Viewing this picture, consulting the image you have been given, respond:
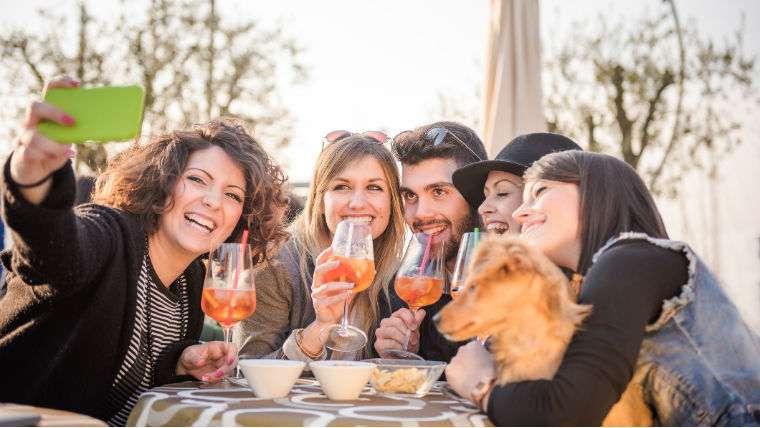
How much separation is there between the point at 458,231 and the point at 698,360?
2325mm

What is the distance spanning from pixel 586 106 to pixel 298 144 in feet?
30.4

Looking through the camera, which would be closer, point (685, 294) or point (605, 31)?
point (685, 294)

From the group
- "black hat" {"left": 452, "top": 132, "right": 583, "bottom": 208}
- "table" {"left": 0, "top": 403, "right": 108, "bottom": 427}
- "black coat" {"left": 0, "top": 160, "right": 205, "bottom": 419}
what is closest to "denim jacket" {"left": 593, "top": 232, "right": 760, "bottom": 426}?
"black hat" {"left": 452, "top": 132, "right": 583, "bottom": 208}

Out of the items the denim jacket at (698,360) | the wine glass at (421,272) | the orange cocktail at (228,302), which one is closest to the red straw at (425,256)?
the wine glass at (421,272)

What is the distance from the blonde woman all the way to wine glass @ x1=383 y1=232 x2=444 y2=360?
29.1 inches

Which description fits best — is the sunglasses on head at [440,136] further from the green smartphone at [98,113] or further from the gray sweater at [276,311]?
the green smartphone at [98,113]

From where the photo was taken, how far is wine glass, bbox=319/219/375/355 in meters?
2.63

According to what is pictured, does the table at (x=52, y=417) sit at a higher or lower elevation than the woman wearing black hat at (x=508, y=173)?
lower

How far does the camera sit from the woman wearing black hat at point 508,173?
3332 mm

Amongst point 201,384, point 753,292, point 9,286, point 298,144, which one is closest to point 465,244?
point 201,384

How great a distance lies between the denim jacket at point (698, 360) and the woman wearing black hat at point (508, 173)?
1.52m

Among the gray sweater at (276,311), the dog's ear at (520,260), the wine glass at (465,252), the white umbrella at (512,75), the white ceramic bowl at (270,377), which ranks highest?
the white umbrella at (512,75)

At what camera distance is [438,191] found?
158 inches

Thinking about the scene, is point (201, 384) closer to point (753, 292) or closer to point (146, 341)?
point (146, 341)
